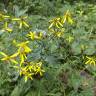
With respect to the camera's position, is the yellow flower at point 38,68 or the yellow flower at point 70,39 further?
the yellow flower at point 70,39

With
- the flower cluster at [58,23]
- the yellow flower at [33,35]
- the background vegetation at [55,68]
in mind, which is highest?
the flower cluster at [58,23]

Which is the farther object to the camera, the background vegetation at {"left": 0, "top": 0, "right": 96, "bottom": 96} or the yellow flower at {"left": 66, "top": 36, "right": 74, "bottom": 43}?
the yellow flower at {"left": 66, "top": 36, "right": 74, "bottom": 43}

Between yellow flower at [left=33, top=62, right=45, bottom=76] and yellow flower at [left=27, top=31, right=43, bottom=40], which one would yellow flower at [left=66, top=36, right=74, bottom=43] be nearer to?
yellow flower at [left=27, top=31, right=43, bottom=40]

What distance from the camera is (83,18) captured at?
4.55 meters

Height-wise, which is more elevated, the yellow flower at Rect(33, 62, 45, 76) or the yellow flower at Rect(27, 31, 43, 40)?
the yellow flower at Rect(27, 31, 43, 40)

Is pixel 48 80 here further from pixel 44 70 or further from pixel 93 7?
pixel 93 7

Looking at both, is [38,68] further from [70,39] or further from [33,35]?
[70,39]

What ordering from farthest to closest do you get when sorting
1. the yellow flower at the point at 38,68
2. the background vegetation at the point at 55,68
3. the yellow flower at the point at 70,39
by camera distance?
the yellow flower at the point at 70,39 → the background vegetation at the point at 55,68 → the yellow flower at the point at 38,68

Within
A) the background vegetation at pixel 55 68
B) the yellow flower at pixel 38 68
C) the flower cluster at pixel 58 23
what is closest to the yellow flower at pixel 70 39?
the background vegetation at pixel 55 68

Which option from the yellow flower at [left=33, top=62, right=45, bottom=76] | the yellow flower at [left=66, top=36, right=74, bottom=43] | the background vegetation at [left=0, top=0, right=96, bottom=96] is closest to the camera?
the yellow flower at [left=33, top=62, right=45, bottom=76]

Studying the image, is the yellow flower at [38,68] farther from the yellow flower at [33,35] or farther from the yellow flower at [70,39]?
the yellow flower at [70,39]

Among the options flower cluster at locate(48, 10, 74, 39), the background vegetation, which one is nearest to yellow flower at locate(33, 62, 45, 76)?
the background vegetation

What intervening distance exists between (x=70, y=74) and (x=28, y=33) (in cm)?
58

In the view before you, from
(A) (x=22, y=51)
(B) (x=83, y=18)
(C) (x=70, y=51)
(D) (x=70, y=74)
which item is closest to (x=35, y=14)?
(B) (x=83, y=18)
